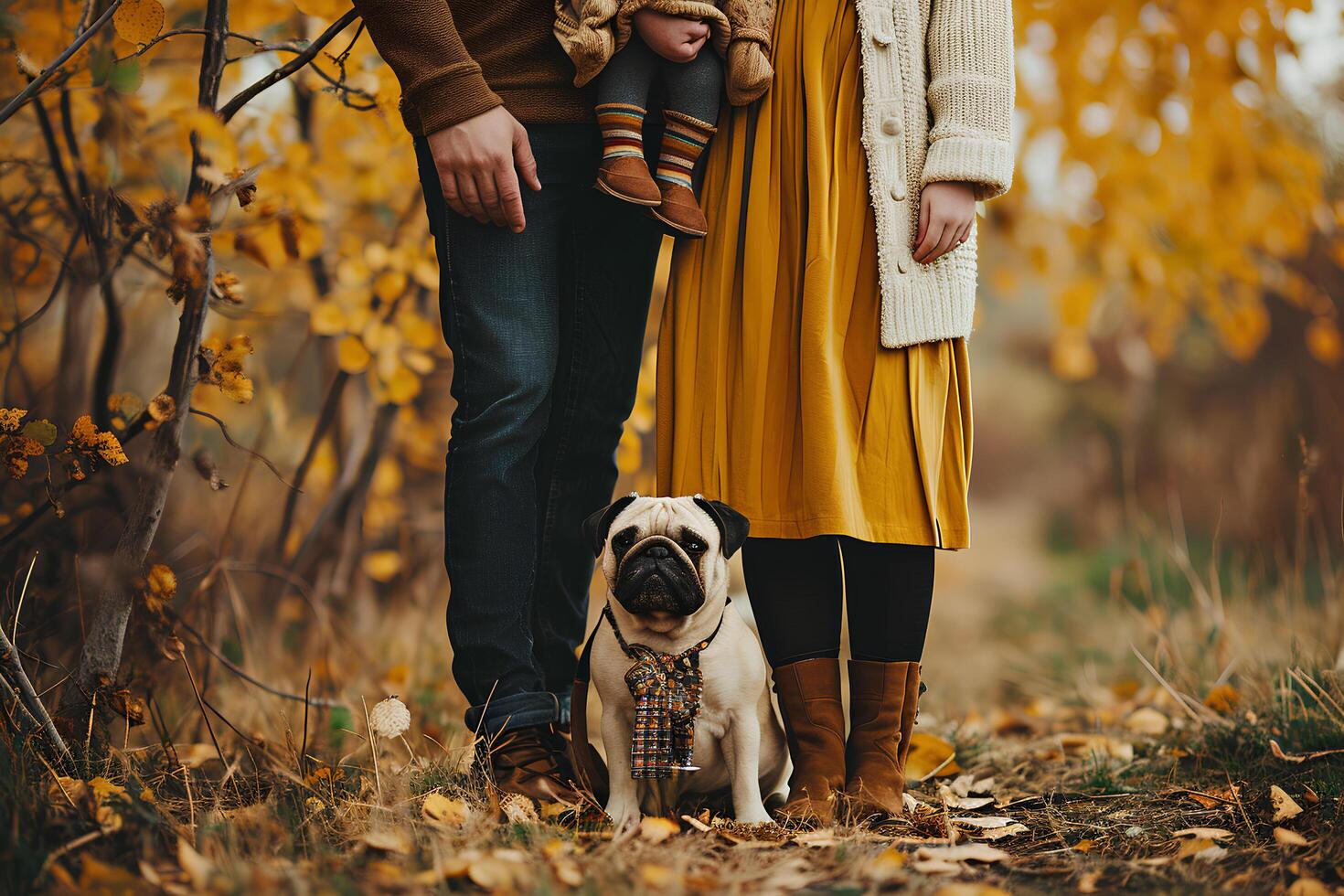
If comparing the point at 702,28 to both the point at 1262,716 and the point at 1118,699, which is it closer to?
the point at 1262,716

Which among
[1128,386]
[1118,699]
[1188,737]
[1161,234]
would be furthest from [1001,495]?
[1188,737]

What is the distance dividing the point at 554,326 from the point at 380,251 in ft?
4.39

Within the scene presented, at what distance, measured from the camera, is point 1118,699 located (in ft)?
12.2

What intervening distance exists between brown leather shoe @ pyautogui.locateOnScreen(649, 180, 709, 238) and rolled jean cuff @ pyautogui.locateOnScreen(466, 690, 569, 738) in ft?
3.10

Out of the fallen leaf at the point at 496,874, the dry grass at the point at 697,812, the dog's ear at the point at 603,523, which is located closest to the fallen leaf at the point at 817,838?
the dry grass at the point at 697,812

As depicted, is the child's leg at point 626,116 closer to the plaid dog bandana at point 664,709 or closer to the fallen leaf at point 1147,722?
the plaid dog bandana at point 664,709

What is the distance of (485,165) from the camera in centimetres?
192

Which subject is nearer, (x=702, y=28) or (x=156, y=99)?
(x=702, y=28)

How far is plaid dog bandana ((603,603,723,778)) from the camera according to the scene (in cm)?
193

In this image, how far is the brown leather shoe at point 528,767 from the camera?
1.98 m

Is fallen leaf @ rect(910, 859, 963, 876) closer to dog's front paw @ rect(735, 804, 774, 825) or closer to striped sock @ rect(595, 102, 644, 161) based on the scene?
dog's front paw @ rect(735, 804, 774, 825)

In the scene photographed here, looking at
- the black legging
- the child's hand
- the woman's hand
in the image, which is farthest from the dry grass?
the child's hand

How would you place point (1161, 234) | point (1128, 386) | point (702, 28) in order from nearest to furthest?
point (702, 28) < point (1161, 234) < point (1128, 386)

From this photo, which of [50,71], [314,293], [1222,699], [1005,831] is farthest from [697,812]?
[314,293]
